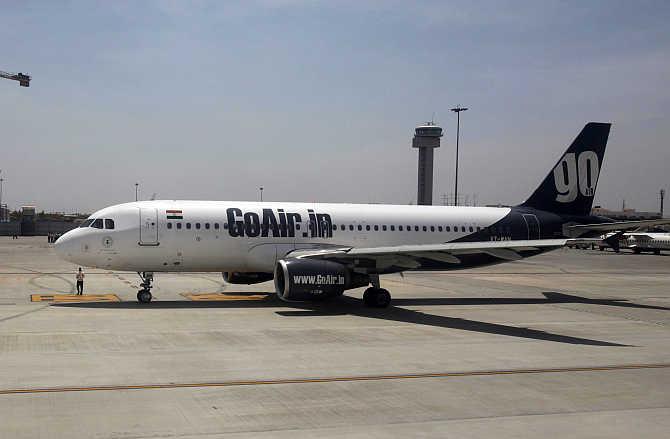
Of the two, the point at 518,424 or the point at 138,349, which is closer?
the point at 518,424

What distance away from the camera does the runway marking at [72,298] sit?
2751cm

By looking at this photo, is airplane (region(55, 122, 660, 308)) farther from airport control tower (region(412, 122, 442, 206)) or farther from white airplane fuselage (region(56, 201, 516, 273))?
airport control tower (region(412, 122, 442, 206))

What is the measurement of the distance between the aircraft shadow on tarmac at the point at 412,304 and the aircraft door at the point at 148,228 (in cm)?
247

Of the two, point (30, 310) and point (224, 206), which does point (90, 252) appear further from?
point (224, 206)

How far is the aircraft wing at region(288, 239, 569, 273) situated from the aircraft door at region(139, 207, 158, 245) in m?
5.76

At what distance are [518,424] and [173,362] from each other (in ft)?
26.3

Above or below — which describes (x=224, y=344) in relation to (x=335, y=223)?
below

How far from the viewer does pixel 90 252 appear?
26.7m

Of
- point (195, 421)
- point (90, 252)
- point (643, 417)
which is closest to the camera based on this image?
point (195, 421)

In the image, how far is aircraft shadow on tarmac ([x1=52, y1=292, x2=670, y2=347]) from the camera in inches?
851

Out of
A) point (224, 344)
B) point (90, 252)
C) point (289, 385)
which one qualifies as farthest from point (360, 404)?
point (90, 252)

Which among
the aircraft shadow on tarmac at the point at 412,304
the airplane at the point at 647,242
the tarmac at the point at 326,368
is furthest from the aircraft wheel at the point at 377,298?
the airplane at the point at 647,242

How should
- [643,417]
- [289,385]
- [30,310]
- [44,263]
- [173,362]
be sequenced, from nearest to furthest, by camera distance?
1. [643,417]
2. [289,385]
3. [173,362]
4. [30,310]
5. [44,263]

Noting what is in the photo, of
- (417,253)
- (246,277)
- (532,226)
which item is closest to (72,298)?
(246,277)
